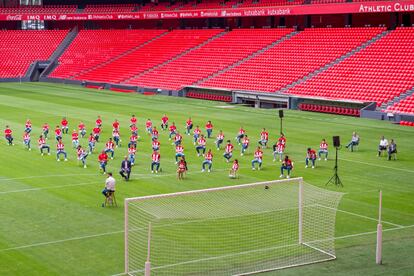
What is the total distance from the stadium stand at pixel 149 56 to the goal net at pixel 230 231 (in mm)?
54812

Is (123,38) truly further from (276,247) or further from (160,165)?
(276,247)

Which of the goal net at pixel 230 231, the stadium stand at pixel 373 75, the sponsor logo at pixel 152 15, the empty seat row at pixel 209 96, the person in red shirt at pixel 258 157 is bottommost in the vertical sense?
the goal net at pixel 230 231

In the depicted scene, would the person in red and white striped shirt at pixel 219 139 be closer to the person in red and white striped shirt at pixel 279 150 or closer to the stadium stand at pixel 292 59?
the person in red and white striped shirt at pixel 279 150

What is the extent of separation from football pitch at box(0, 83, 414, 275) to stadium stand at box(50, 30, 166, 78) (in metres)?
30.2

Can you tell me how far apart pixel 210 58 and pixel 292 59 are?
10933mm

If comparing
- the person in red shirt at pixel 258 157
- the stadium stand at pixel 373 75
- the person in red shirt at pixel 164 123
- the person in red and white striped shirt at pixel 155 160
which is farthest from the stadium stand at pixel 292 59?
the person in red and white striped shirt at pixel 155 160

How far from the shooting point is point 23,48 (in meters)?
90.9

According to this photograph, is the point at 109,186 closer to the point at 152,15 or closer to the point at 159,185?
the point at 159,185

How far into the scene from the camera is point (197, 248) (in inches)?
845

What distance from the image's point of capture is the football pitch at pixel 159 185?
20.6 meters

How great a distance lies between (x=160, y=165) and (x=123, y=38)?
5834 centimetres

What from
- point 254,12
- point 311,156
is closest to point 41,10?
point 254,12

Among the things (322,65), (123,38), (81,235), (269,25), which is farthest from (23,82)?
(81,235)

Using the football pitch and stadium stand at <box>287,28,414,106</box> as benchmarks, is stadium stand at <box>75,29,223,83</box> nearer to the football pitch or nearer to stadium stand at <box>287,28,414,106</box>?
the football pitch
